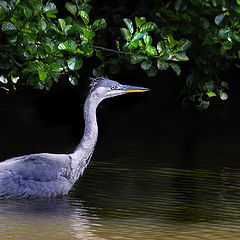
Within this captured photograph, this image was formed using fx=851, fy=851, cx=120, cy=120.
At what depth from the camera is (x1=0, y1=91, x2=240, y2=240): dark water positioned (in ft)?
31.6

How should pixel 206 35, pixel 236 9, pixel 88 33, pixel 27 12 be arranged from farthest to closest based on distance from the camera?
pixel 206 35 → pixel 236 9 → pixel 88 33 → pixel 27 12

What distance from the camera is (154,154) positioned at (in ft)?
52.7

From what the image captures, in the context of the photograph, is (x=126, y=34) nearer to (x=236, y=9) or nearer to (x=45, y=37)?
(x=45, y=37)

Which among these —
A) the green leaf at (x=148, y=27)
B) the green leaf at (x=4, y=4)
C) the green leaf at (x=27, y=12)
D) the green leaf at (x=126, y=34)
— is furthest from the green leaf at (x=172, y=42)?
the green leaf at (x=4, y=4)

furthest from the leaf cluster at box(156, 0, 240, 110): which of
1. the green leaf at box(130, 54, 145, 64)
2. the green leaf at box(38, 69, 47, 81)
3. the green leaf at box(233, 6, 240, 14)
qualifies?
the green leaf at box(38, 69, 47, 81)

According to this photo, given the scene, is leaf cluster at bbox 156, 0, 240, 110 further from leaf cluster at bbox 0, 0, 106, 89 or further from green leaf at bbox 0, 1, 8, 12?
green leaf at bbox 0, 1, 8, 12

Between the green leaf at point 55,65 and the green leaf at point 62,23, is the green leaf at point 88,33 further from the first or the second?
the green leaf at point 55,65

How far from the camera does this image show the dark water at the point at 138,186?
963 centimetres

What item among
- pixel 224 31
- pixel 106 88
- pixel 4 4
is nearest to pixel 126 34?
pixel 106 88

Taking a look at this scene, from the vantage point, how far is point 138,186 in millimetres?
12383

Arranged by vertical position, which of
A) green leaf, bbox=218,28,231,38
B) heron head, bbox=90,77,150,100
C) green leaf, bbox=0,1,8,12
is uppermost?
green leaf, bbox=0,1,8,12

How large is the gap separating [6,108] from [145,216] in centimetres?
1486

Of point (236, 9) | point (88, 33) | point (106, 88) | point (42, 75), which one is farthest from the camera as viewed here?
point (236, 9)

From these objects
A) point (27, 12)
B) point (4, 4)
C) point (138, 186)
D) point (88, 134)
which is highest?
point (4, 4)
